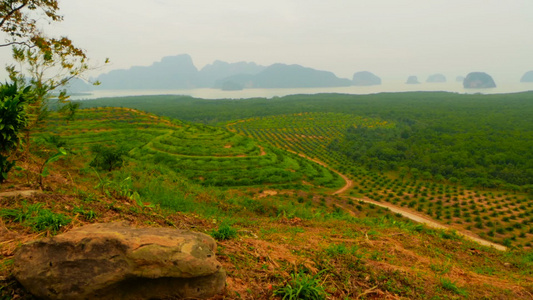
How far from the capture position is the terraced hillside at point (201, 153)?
3600 cm

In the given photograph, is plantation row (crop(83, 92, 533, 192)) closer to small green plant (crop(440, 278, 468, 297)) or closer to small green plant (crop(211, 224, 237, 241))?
small green plant (crop(440, 278, 468, 297))

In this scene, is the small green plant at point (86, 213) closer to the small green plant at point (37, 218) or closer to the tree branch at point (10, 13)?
the small green plant at point (37, 218)

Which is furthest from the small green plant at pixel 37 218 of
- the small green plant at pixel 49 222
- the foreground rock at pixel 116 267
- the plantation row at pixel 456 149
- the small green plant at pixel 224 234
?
the plantation row at pixel 456 149

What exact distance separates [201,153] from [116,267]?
127 feet

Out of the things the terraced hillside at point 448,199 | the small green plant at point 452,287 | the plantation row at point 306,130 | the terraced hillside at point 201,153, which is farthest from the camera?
the plantation row at point 306,130

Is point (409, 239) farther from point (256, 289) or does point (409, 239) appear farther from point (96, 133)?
point (96, 133)

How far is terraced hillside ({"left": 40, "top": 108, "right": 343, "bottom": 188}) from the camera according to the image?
36000 millimetres

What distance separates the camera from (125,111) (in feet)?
209

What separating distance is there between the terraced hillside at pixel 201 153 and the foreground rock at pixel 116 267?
96.3 ft

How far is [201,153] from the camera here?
41.2 m

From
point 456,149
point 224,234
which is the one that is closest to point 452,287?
point 224,234

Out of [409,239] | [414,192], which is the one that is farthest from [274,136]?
[409,239]

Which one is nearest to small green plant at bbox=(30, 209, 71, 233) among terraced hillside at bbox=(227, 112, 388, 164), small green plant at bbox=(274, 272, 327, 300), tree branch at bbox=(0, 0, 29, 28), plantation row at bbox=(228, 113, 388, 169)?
small green plant at bbox=(274, 272, 327, 300)

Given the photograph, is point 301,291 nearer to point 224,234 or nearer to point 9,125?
point 224,234
